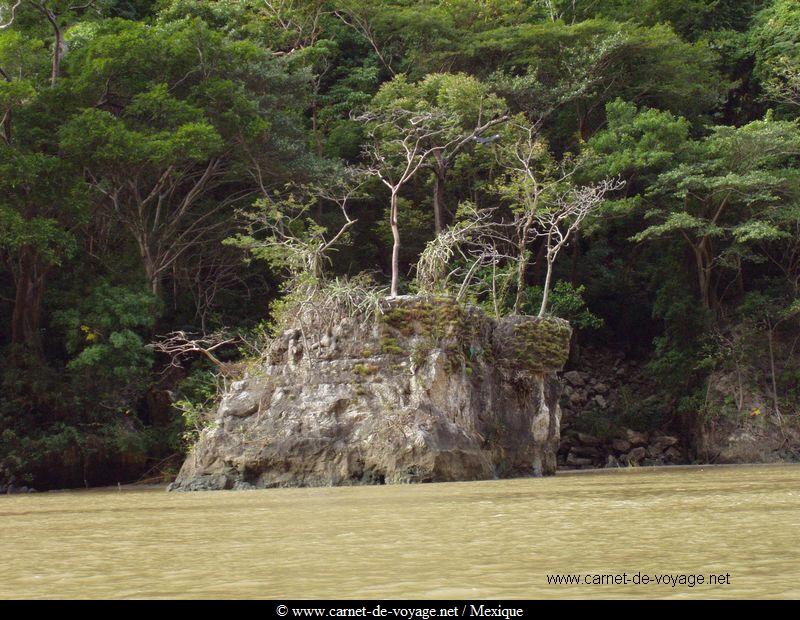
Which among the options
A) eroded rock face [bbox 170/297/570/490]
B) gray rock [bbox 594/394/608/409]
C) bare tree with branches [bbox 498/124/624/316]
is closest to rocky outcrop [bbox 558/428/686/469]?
gray rock [bbox 594/394/608/409]

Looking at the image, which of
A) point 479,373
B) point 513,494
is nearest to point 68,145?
point 479,373

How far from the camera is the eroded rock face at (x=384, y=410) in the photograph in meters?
12.1

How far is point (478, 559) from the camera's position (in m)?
3.29

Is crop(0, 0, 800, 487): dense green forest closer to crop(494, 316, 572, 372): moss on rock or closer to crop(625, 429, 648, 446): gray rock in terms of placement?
crop(625, 429, 648, 446): gray rock

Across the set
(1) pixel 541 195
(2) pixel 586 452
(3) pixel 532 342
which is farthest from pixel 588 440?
(3) pixel 532 342

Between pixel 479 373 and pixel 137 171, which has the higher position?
pixel 137 171

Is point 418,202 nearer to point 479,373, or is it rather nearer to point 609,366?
point 609,366

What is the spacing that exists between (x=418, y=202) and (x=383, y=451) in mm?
13188

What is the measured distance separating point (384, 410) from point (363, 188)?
36.0 feet

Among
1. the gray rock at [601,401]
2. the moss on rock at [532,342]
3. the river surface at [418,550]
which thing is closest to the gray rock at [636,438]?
the gray rock at [601,401]

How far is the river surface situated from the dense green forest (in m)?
8.10

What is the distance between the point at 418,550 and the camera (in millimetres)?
3639

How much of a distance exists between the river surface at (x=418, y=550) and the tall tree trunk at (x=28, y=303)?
1239 centimetres
